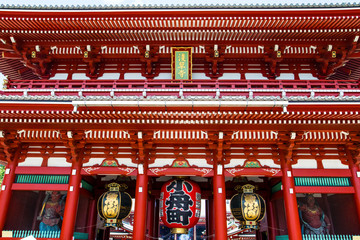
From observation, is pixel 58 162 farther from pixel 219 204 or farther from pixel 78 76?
pixel 219 204

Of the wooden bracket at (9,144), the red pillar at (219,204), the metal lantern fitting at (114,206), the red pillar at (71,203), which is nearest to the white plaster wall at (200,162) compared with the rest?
the red pillar at (219,204)

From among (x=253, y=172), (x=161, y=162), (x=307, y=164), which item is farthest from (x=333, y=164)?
(x=161, y=162)

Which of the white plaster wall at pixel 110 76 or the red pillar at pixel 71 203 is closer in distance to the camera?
the red pillar at pixel 71 203

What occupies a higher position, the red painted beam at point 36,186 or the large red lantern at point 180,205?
the red painted beam at point 36,186

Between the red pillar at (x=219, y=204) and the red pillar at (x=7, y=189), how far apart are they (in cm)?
663

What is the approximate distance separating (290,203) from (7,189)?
9.04m

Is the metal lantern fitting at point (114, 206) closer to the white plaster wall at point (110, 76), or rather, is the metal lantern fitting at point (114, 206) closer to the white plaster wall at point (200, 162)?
the white plaster wall at point (200, 162)

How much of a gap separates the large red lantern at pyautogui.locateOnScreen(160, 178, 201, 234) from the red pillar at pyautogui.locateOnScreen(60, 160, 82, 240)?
109 inches

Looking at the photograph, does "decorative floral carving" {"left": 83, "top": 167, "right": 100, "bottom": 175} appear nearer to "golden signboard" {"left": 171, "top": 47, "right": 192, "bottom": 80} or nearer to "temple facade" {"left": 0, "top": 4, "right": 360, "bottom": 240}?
"temple facade" {"left": 0, "top": 4, "right": 360, "bottom": 240}

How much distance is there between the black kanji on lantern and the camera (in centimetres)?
803

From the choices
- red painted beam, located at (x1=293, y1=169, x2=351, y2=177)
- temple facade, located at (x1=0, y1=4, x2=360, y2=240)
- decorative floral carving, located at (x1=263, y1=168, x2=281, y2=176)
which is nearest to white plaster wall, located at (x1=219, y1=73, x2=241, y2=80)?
temple facade, located at (x1=0, y1=4, x2=360, y2=240)

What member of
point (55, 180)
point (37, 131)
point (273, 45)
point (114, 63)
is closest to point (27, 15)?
point (114, 63)

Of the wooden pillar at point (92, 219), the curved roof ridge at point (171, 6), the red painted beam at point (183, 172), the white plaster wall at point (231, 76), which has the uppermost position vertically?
the curved roof ridge at point (171, 6)

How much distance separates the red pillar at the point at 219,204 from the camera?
765cm
